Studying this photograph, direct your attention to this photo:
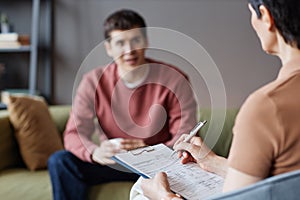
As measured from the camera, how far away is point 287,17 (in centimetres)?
86

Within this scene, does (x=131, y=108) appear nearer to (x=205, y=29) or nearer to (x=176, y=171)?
(x=176, y=171)

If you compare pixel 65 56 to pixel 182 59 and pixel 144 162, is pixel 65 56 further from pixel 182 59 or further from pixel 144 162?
pixel 144 162

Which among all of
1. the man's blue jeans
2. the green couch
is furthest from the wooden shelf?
the man's blue jeans

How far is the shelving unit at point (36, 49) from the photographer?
117 inches

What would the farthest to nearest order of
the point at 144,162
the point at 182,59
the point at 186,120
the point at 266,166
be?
the point at 182,59 → the point at 186,120 → the point at 144,162 → the point at 266,166

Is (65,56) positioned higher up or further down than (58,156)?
higher up

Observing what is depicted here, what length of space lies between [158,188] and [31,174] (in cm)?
132

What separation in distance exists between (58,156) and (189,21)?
142 cm

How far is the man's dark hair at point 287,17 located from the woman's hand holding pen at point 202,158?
0.42m

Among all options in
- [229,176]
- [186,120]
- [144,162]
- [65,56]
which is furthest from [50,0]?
[229,176]

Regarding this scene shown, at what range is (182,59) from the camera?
9.67 feet

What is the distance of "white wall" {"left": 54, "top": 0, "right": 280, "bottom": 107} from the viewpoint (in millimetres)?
3035

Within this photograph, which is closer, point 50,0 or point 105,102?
point 105,102

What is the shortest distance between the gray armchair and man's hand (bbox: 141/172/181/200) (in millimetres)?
239
